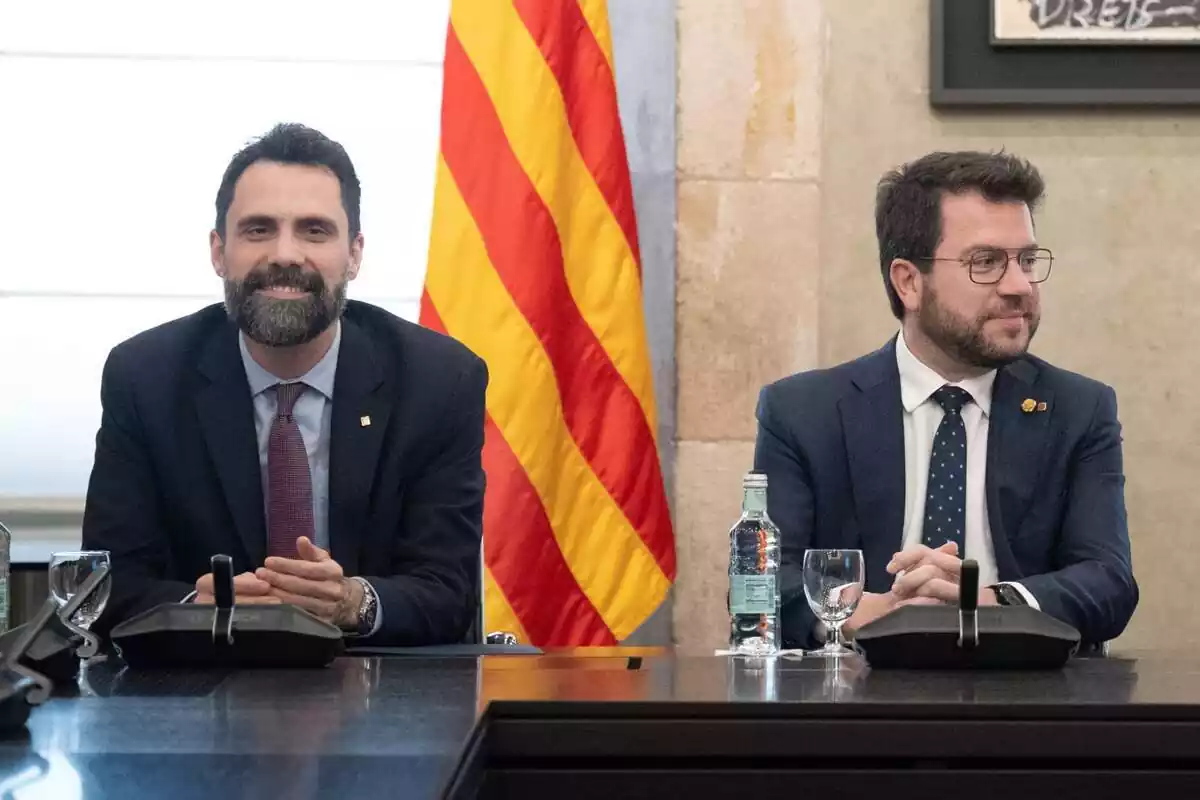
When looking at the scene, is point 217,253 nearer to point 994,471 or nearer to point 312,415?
point 312,415

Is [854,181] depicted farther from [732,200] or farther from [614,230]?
[614,230]

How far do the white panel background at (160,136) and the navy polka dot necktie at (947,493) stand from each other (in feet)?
4.71

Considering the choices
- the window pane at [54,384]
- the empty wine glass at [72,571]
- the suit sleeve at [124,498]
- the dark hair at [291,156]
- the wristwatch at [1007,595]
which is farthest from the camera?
the window pane at [54,384]

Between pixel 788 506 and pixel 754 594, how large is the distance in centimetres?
51

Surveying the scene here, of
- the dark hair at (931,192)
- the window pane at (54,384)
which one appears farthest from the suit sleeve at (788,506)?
the window pane at (54,384)

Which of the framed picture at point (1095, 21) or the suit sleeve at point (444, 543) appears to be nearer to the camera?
the suit sleeve at point (444, 543)

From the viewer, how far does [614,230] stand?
340 centimetres

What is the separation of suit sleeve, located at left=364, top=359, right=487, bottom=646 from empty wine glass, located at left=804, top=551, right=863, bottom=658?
2.21ft

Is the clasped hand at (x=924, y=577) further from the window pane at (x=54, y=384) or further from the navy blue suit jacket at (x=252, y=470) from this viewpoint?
the window pane at (x=54, y=384)

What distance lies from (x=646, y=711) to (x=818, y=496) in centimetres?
123

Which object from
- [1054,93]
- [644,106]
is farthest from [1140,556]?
[644,106]

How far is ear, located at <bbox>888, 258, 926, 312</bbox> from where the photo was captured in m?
2.76

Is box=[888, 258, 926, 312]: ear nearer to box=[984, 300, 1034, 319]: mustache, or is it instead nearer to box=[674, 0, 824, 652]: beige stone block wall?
box=[984, 300, 1034, 319]: mustache

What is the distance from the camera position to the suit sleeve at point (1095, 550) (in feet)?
7.79
